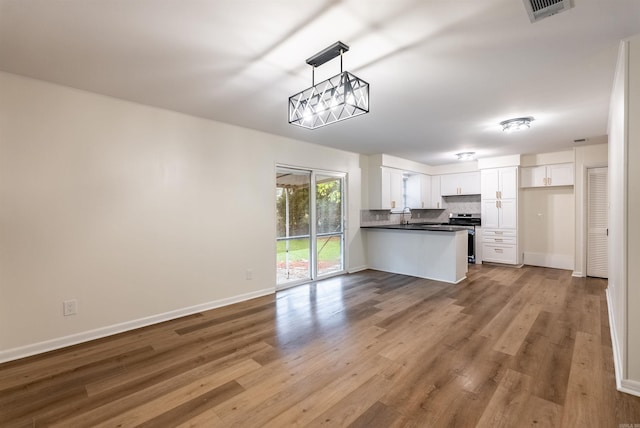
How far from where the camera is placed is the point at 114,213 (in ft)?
9.79

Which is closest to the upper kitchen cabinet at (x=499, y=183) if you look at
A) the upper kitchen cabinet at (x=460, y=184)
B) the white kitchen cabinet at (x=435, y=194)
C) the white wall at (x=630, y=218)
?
the upper kitchen cabinet at (x=460, y=184)

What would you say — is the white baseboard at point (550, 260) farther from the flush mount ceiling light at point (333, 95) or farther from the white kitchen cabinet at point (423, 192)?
the flush mount ceiling light at point (333, 95)

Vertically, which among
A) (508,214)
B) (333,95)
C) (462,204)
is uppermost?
(333,95)

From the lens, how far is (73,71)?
242 cm

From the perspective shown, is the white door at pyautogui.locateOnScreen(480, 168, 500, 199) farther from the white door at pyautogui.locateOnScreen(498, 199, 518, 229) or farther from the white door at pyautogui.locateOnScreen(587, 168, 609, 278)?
the white door at pyautogui.locateOnScreen(587, 168, 609, 278)

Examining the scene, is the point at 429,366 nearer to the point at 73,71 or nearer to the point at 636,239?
the point at 636,239

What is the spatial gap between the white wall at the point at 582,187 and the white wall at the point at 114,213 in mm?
5529

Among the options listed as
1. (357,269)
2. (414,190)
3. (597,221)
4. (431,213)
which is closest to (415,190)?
(414,190)

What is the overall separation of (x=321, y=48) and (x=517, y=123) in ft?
9.94

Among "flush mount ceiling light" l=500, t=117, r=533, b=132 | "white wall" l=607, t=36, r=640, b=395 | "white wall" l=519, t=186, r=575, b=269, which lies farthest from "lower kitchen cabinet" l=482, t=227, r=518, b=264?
"white wall" l=607, t=36, r=640, b=395

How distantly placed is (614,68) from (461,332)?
2.71 metres

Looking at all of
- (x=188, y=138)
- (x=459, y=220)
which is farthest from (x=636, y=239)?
(x=459, y=220)

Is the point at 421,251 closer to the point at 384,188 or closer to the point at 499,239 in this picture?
the point at 384,188

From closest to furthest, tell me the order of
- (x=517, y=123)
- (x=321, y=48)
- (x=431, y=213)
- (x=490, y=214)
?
(x=321, y=48)
(x=517, y=123)
(x=490, y=214)
(x=431, y=213)
